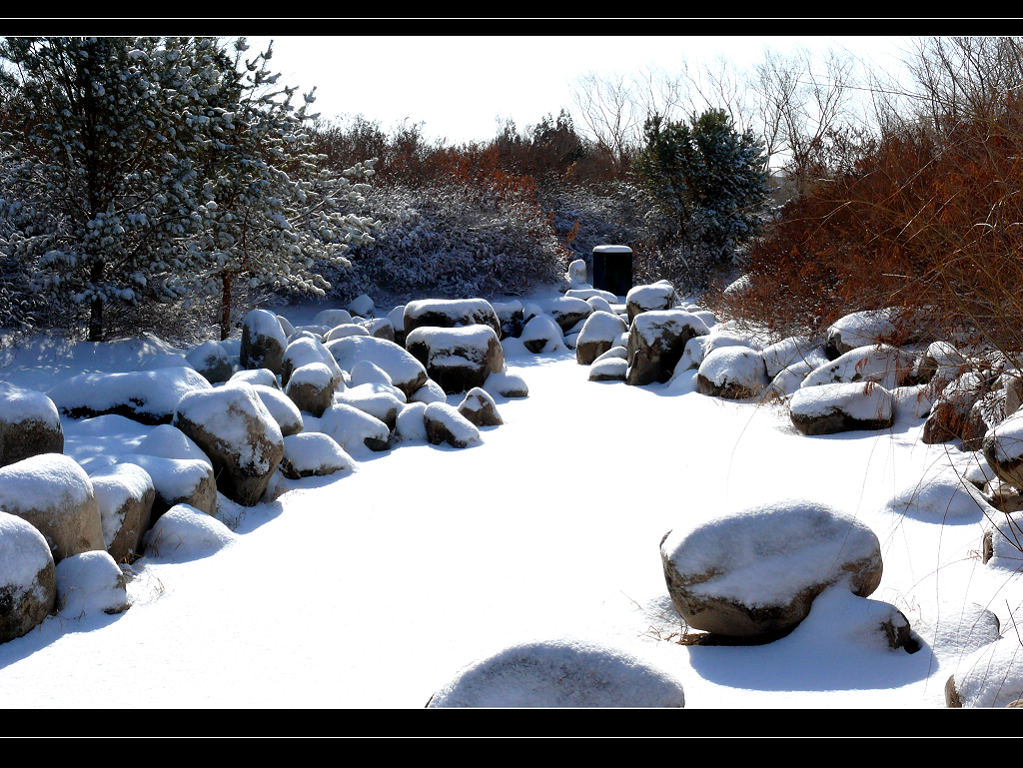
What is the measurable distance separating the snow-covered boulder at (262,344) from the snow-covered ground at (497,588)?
2.03 metres

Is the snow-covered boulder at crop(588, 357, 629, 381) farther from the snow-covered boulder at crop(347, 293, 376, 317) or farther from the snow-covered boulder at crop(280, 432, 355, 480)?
the snow-covered boulder at crop(347, 293, 376, 317)

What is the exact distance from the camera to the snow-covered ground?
9.34 ft

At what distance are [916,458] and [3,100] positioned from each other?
851 cm

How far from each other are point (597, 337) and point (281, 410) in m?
5.57

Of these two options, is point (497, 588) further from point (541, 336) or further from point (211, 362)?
point (541, 336)

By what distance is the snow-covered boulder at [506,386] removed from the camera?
29.2ft

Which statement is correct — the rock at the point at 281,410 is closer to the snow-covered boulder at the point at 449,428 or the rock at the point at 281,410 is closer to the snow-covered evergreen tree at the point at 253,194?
the snow-covered boulder at the point at 449,428

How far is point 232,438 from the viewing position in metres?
5.16

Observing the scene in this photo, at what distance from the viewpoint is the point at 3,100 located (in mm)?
8125

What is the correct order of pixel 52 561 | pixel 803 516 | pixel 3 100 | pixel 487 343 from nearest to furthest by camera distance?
pixel 803 516, pixel 52 561, pixel 3 100, pixel 487 343

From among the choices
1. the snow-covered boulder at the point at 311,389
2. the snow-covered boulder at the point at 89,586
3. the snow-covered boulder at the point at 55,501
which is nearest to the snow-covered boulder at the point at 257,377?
the snow-covered boulder at the point at 311,389
